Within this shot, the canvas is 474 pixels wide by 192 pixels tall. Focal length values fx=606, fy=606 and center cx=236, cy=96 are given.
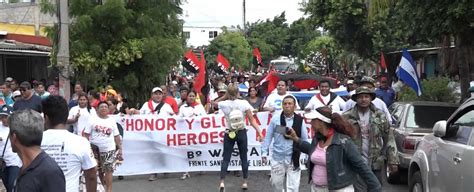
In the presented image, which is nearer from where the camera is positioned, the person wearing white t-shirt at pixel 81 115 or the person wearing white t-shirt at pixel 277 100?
the person wearing white t-shirt at pixel 81 115

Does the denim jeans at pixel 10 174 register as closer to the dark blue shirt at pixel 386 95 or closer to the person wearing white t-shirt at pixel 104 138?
the person wearing white t-shirt at pixel 104 138

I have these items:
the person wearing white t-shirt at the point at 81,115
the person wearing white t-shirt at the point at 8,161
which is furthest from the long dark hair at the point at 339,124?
the person wearing white t-shirt at the point at 81,115

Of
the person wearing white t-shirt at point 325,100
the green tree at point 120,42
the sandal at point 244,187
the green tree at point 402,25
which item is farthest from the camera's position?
the green tree at point 120,42

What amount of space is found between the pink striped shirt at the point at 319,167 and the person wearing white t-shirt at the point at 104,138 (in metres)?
3.67

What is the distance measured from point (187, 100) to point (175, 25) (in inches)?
234

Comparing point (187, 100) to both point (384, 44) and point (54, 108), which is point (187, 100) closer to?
point (54, 108)

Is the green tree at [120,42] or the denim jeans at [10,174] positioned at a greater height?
the green tree at [120,42]

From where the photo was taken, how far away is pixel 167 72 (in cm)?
1605

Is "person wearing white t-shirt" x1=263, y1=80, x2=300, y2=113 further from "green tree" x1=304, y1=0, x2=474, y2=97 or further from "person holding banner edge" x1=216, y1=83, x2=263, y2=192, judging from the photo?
"green tree" x1=304, y1=0, x2=474, y2=97

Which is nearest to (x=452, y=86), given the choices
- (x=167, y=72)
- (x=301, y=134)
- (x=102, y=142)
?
(x=167, y=72)

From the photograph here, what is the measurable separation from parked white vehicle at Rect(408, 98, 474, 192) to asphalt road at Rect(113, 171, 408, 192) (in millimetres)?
2747

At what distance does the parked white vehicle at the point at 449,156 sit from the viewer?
543 centimetres

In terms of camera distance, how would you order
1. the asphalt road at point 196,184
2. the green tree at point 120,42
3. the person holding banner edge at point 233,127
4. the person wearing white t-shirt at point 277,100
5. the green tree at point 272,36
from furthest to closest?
the green tree at point 272,36 < the green tree at point 120,42 < the person wearing white t-shirt at point 277,100 < the asphalt road at point 196,184 < the person holding banner edge at point 233,127

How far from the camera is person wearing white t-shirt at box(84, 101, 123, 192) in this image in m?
8.04
